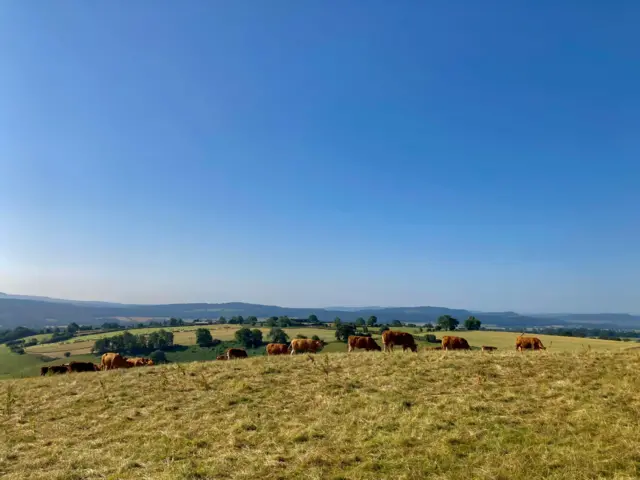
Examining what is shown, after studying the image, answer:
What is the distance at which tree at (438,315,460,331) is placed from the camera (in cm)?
9794

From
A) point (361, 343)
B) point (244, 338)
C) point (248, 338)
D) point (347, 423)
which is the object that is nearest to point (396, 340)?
point (361, 343)

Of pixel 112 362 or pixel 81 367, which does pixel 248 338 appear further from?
pixel 112 362

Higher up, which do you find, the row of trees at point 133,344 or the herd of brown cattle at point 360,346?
the herd of brown cattle at point 360,346

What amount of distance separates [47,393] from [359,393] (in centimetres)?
1352

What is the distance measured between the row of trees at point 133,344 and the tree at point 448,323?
69694mm

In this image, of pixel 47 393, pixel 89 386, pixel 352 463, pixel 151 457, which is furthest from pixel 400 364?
pixel 47 393

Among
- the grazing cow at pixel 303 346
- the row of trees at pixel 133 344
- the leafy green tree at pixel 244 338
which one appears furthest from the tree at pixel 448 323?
the grazing cow at pixel 303 346

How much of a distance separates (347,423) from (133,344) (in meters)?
102

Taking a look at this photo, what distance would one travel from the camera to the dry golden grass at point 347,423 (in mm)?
8188

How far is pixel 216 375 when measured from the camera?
17547 millimetres

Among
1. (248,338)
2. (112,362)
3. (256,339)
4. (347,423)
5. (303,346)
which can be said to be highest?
(347,423)

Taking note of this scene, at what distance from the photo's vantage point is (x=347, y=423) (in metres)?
10.7

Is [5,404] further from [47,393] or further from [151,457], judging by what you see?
[151,457]

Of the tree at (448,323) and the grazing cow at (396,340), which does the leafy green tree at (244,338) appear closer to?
the tree at (448,323)
